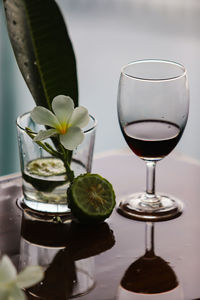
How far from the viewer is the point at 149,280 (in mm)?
980

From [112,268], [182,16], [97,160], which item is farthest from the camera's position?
[182,16]

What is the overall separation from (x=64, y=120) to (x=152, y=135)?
0.48 feet

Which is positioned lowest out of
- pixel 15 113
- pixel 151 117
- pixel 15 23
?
pixel 15 113

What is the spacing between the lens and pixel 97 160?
1.38 metres

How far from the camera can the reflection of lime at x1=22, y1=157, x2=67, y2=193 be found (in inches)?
45.4

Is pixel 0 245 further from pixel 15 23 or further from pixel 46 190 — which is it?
pixel 15 23

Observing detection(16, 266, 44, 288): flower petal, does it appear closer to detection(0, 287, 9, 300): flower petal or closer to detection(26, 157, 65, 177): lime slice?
detection(0, 287, 9, 300): flower petal

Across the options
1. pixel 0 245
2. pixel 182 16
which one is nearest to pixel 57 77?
pixel 0 245

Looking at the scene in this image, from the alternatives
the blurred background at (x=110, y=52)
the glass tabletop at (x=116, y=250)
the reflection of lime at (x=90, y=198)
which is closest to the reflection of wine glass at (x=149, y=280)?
the glass tabletop at (x=116, y=250)

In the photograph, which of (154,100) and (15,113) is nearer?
(154,100)

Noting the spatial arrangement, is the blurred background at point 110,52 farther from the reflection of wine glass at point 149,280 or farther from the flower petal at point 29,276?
the flower petal at point 29,276

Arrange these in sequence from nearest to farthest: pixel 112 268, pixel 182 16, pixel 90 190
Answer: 1. pixel 112 268
2. pixel 90 190
3. pixel 182 16

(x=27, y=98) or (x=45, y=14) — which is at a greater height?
(x=45, y=14)

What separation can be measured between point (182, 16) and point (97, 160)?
2.32 metres
